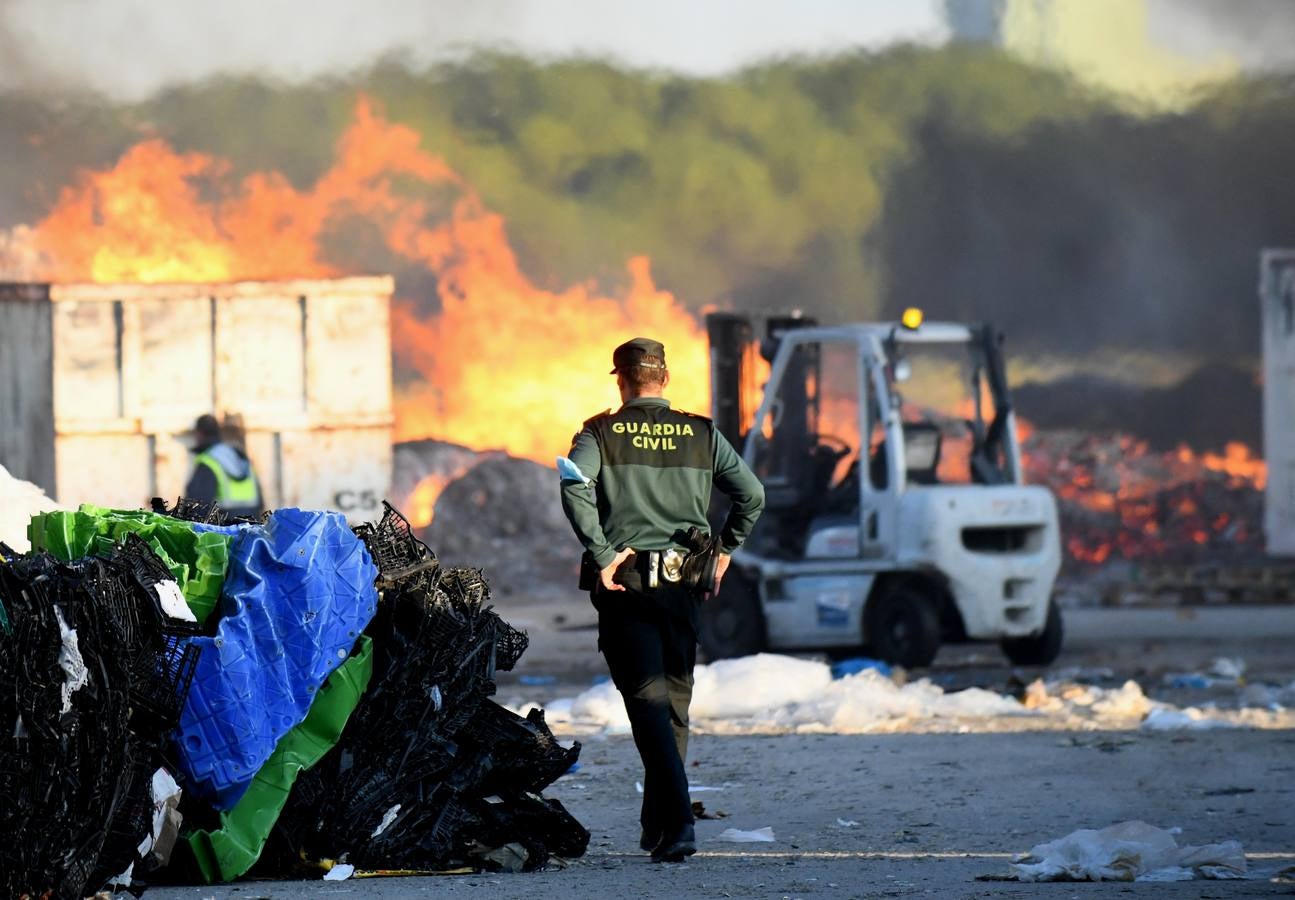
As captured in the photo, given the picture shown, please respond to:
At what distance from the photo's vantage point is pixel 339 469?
18.3 metres

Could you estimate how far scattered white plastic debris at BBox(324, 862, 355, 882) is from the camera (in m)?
6.37

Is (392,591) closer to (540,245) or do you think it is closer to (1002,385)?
(1002,385)

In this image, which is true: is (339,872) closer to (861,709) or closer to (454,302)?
(861,709)

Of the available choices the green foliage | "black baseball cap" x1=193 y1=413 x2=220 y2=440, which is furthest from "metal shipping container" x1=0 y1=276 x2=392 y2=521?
the green foliage

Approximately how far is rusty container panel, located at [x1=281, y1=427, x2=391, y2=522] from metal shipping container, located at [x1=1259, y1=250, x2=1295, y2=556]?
8.39 meters

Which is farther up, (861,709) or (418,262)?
(418,262)

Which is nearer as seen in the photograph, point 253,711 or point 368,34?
point 253,711

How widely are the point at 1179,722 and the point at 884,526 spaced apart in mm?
3647

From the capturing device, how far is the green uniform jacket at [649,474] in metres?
6.83

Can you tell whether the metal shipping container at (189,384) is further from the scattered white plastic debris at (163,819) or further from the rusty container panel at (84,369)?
the scattered white plastic debris at (163,819)

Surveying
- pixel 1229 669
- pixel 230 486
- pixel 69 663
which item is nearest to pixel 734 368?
pixel 230 486

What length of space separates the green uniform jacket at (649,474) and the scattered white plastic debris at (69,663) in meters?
1.63

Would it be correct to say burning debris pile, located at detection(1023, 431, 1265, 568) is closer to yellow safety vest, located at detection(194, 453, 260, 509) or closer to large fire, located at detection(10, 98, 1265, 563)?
large fire, located at detection(10, 98, 1265, 563)

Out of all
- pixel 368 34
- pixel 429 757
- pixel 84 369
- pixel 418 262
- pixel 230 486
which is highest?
pixel 368 34
